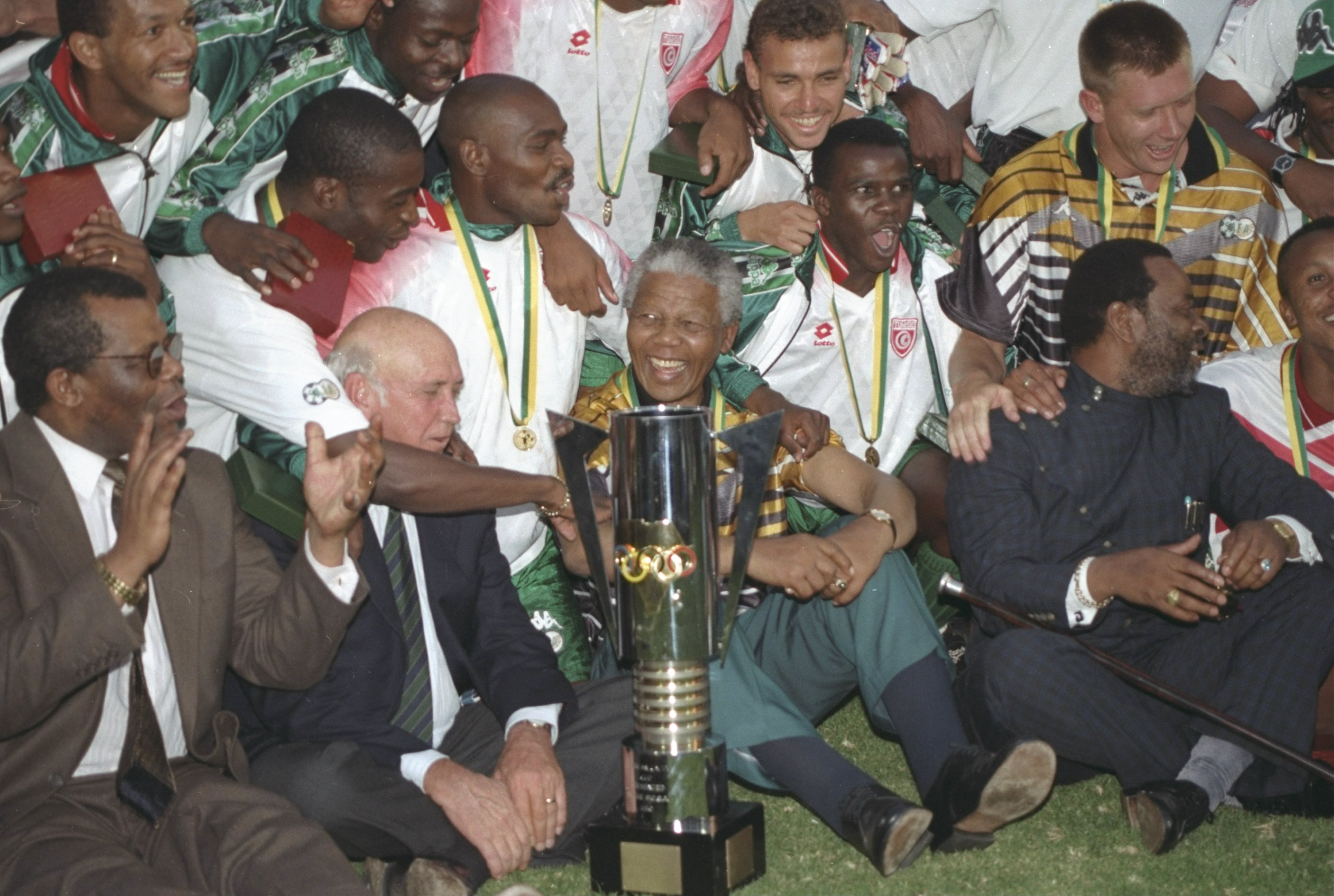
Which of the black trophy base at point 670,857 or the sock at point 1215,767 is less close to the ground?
the black trophy base at point 670,857

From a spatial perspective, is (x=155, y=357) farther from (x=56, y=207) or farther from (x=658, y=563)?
(x=658, y=563)

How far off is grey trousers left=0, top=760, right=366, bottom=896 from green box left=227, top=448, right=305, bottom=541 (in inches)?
26.7

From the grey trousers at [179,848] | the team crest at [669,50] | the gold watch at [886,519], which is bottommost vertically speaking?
the grey trousers at [179,848]

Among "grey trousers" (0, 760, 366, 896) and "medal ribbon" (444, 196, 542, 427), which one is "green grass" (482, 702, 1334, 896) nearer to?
"grey trousers" (0, 760, 366, 896)

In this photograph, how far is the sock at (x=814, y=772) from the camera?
425cm

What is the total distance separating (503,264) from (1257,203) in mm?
2692

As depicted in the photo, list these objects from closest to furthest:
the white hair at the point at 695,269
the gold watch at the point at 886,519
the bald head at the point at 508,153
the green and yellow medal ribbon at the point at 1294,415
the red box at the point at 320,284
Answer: the red box at the point at 320,284
the gold watch at the point at 886,519
the white hair at the point at 695,269
the bald head at the point at 508,153
the green and yellow medal ribbon at the point at 1294,415

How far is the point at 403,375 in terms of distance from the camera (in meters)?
4.50

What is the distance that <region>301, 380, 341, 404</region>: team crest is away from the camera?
4.44 meters

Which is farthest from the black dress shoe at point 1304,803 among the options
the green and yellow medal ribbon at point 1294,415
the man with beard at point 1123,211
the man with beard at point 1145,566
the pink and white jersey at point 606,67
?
the pink and white jersey at point 606,67

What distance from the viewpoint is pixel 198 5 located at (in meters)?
4.94

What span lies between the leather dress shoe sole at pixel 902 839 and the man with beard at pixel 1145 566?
1.85ft

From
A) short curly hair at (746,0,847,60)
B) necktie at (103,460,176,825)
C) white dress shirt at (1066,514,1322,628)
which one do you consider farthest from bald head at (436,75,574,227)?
white dress shirt at (1066,514,1322,628)

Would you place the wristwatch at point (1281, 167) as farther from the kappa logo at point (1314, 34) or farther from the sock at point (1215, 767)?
the sock at point (1215, 767)
